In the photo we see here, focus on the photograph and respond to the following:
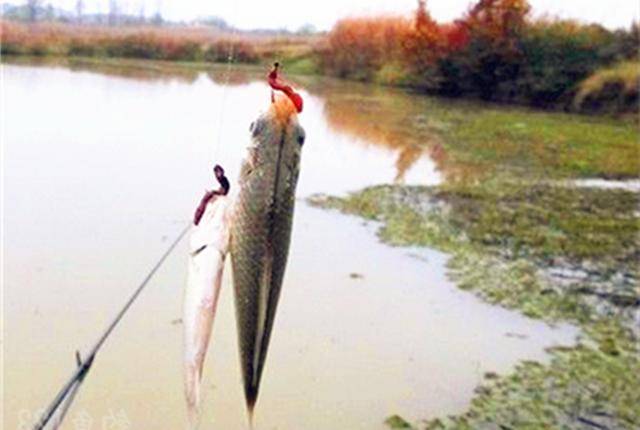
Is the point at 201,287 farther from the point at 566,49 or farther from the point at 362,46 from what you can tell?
the point at 362,46

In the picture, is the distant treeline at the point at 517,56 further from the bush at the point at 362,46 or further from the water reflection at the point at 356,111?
the water reflection at the point at 356,111

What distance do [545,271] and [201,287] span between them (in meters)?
7.54

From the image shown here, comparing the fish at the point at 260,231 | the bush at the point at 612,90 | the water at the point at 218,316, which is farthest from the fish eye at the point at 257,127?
the bush at the point at 612,90

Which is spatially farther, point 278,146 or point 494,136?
point 494,136

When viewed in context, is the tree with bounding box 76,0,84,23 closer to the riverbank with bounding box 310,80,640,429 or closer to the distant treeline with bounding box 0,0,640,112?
the distant treeline with bounding box 0,0,640,112

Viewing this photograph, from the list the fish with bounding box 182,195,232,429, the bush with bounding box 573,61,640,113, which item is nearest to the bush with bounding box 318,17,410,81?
the bush with bounding box 573,61,640,113

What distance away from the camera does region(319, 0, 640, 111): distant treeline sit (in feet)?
78.1

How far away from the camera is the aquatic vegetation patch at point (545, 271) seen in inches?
206

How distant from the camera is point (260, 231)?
111 cm

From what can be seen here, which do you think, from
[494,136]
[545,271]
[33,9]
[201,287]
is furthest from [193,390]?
[33,9]

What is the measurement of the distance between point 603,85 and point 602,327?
63.4ft

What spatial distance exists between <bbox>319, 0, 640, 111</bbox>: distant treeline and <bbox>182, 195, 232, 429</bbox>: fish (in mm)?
21411

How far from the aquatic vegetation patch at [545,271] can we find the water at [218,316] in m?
0.26

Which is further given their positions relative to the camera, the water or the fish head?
the water
